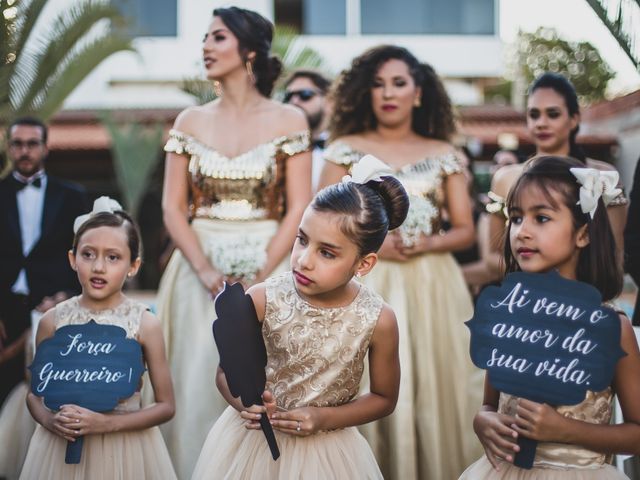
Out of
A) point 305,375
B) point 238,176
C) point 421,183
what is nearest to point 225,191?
point 238,176

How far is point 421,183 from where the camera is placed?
5.00 metres

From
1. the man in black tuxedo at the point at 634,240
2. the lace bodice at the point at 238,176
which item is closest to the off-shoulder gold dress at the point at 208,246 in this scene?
the lace bodice at the point at 238,176

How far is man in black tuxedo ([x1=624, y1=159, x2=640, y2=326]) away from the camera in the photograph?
161 inches

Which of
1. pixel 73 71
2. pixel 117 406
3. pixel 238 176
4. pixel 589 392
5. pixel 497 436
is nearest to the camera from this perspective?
pixel 497 436

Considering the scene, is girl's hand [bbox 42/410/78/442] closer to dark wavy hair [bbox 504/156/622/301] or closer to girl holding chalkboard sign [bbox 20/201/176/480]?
girl holding chalkboard sign [bbox 20/201/176/480]

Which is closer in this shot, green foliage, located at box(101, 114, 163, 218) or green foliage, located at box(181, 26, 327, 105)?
green foliage, located at box(181, 26, 327, 105)

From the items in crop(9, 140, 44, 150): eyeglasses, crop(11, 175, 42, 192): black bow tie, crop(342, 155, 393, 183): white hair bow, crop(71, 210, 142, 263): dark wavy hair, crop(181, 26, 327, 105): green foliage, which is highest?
crop(181, 26, 327, 105): green foliage

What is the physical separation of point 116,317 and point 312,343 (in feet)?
3.08

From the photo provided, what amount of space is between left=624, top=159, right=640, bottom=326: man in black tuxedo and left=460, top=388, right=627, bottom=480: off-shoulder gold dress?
1138 millimetres

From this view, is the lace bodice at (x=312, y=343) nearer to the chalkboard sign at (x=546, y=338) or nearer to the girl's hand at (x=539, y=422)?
the chalkboard sign at (x=546, y=338)

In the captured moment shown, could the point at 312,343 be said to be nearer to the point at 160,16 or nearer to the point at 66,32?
the point at 66,32

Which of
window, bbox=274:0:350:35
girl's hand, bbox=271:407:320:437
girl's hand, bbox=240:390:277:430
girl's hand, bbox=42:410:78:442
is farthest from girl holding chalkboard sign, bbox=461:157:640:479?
window, bbox=274:0:350:35

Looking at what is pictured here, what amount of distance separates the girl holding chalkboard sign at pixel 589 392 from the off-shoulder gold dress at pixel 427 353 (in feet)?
5.07

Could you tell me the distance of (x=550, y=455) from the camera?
3.02 meters
